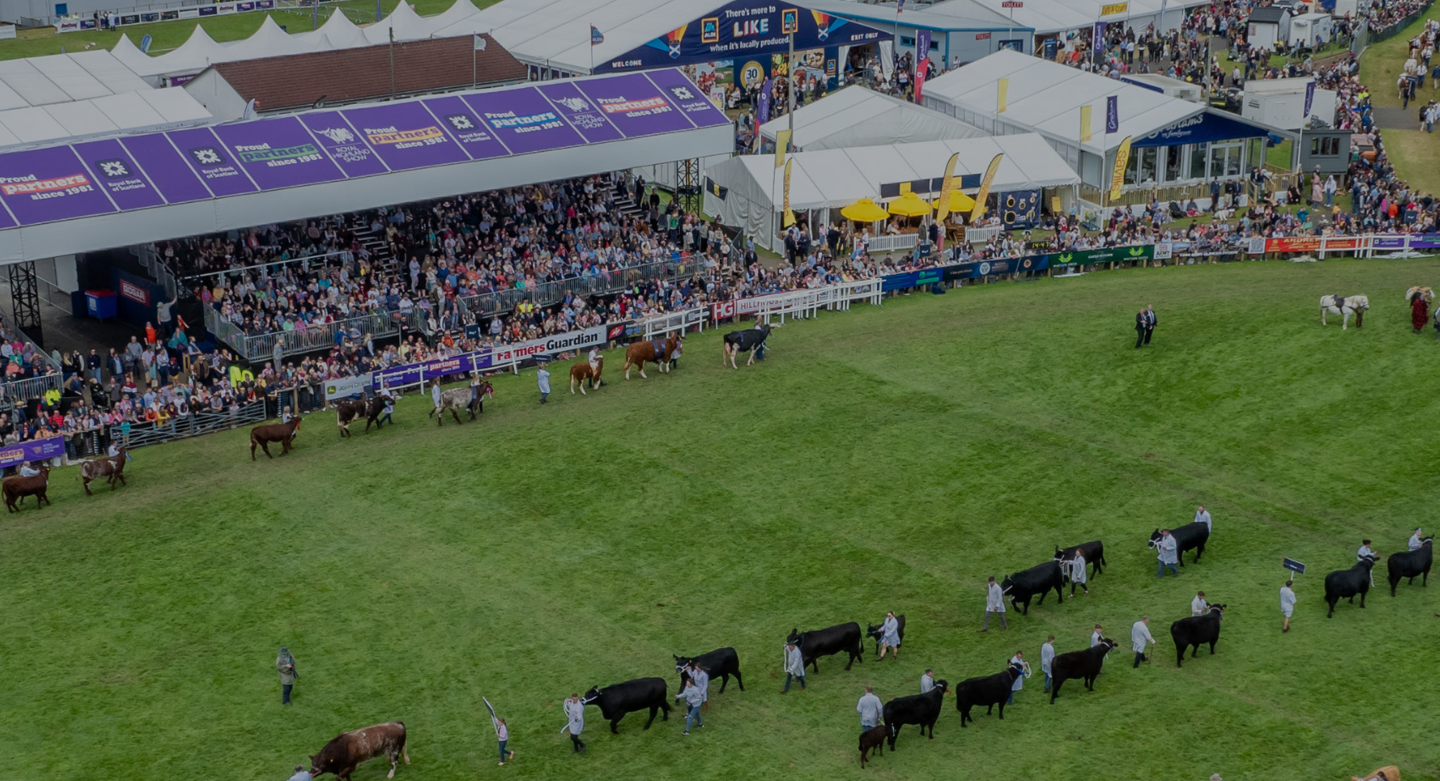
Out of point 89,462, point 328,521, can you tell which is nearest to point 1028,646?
point 328,521

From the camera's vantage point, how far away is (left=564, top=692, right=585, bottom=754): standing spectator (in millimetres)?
27609

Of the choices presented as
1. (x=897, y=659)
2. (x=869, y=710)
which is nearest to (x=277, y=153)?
(x=897, y=659)

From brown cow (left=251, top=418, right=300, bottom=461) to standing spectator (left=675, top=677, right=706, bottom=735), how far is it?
1620 cm

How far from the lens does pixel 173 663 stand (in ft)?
102

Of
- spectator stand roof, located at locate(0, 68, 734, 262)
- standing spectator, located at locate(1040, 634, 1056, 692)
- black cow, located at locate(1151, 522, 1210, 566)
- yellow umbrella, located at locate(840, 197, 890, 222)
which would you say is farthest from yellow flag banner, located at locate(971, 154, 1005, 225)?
standing spectator, located at locate(1040, 634, 1056, 692)

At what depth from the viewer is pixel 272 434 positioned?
132 ft

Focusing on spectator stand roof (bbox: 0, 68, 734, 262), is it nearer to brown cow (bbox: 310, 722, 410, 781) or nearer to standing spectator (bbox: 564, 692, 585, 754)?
brown cow (bbox: 310, 722, 410, 781)

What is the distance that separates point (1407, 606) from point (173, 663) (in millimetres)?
24812

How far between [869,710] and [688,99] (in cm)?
3379

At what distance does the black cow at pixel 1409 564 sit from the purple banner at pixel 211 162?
32759 mm

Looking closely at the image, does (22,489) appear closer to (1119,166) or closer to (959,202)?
(959,202)

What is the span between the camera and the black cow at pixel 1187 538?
34.1 m

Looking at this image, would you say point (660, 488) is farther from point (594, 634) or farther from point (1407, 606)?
point (1407, 606)

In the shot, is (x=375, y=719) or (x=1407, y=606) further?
(x=1407, y=606)
